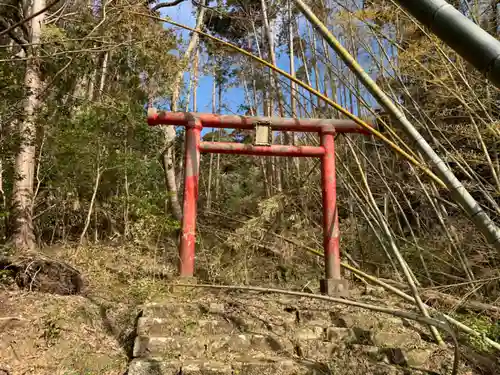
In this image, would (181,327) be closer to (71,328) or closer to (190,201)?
(71,328)

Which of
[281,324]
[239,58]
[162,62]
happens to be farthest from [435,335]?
[239,58]

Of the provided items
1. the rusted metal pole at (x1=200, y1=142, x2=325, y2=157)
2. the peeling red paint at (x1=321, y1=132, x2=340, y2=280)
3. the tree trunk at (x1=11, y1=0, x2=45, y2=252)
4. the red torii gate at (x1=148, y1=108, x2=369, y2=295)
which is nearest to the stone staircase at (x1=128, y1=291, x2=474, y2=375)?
the peeling red paint at (x1=321, y1=132, x2=340, y2=280)

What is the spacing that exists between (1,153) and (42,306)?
2.24m

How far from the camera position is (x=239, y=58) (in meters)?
12.5

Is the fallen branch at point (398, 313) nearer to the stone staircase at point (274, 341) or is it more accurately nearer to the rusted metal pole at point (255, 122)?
the stone staircase at point (274, 341)

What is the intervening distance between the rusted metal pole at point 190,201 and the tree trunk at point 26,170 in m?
1.90

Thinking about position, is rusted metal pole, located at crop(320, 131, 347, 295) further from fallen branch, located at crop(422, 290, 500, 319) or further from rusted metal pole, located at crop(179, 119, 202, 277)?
rusted metal pole, located at crop(179, 119, 202, 277)

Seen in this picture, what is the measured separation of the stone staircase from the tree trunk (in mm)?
2242

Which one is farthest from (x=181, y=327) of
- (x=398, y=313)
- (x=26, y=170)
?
(x=26, y=170)

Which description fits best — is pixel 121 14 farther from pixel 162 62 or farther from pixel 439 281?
pixel 439 281

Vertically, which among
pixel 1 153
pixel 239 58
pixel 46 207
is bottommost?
pixel 46 207

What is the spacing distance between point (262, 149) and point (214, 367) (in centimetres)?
280

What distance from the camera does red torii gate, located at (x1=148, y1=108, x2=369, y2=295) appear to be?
4637mm

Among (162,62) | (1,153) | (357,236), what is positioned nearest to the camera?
(1,153)
